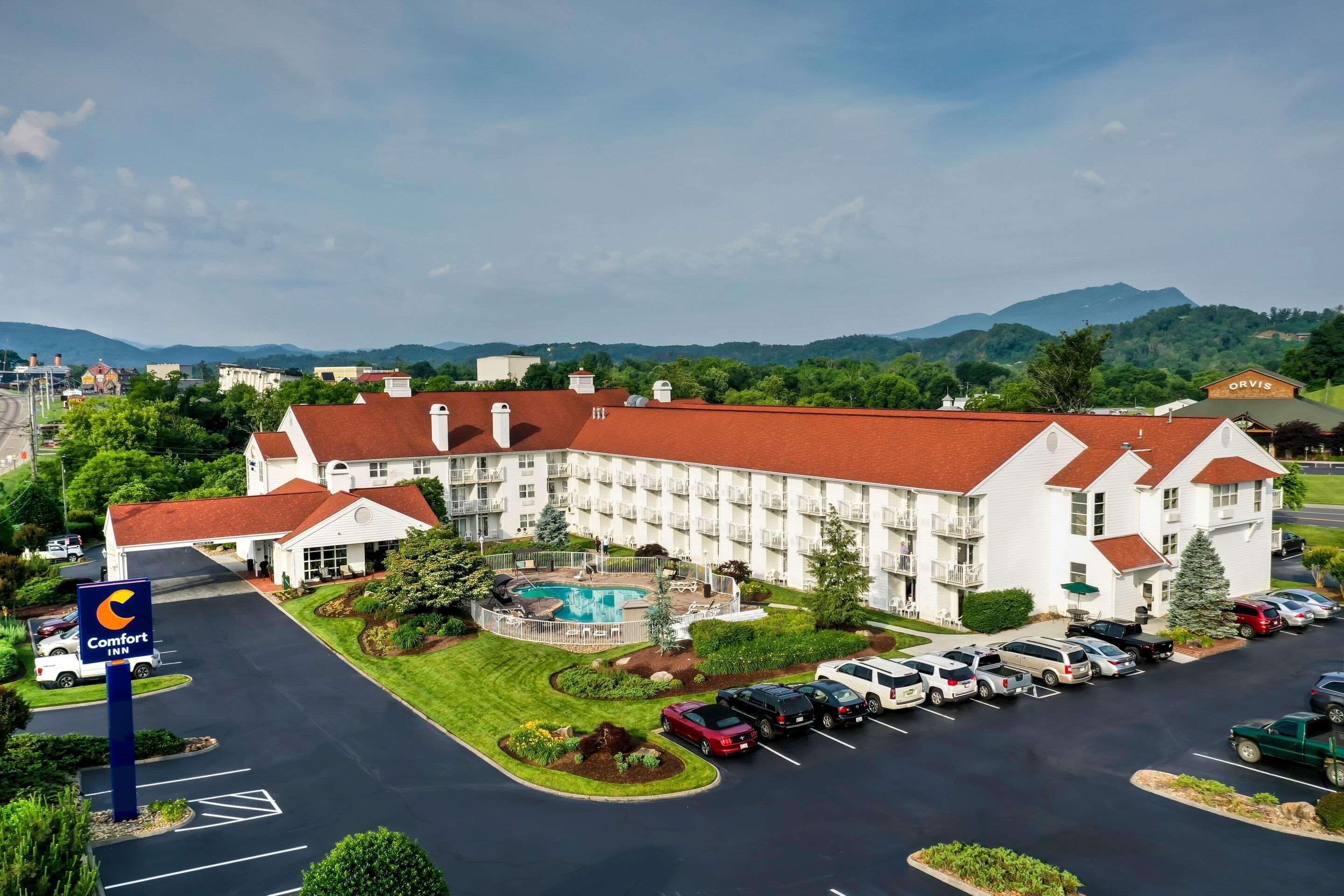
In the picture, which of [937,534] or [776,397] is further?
[776,397]

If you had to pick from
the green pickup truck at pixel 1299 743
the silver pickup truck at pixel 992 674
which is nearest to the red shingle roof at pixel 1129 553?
the silver pickup truck at pixel 992 674

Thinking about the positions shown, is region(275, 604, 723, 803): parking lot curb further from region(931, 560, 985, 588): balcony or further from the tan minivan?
region(931, 560, 985, 588): balcony

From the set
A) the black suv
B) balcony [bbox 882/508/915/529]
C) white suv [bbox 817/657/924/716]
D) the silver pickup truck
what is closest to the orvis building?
balcony [bbox 882/508/915/529]

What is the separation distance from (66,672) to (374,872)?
96.5 ft

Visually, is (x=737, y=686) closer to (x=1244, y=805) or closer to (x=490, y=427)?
(x=1244, y=805)

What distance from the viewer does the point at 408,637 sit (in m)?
41.7

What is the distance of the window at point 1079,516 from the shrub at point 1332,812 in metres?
22.9

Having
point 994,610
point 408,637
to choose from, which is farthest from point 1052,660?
point 408,637

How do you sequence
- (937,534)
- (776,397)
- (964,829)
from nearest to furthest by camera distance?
(964,829) → (937,534) → (776,397)

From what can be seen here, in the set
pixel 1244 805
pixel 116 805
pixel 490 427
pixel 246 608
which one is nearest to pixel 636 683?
pixel 116 805

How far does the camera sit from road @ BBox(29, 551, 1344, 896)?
20938 millimetres

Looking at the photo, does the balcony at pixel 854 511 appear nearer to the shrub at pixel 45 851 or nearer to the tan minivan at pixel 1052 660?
the tan minivan at pixel 1052 660

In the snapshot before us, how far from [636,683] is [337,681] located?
12.9 metres

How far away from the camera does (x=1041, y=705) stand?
32.9 metres
